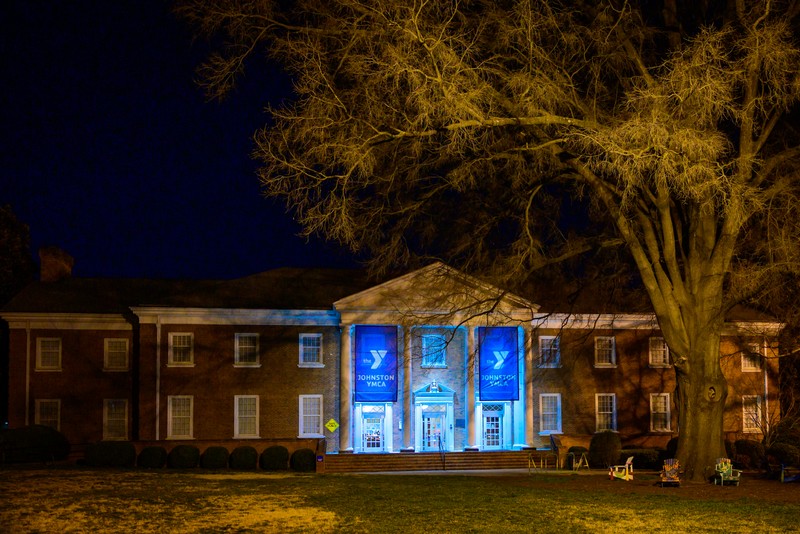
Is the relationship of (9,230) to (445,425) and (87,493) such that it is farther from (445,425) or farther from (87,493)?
(87,493)

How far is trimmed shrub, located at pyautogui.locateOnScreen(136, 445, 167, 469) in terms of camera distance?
35.9 m

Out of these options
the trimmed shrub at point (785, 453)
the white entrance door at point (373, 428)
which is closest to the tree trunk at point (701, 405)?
the trimmed shrub at point (785, 453)

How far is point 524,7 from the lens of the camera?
18.0 m

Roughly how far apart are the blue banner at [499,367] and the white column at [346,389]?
5.96 m

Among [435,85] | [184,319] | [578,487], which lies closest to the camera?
[435,85]

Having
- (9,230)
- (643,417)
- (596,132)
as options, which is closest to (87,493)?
(596,132)

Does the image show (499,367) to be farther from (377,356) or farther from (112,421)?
(112,421)

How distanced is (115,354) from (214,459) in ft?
27.2

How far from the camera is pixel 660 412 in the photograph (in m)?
44.0

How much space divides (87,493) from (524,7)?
12987 mm

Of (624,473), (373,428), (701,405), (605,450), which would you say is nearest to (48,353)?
(373,428)

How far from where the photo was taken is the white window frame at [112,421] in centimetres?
4059

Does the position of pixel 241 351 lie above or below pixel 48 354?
above

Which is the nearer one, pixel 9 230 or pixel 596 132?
pixel 596 132
